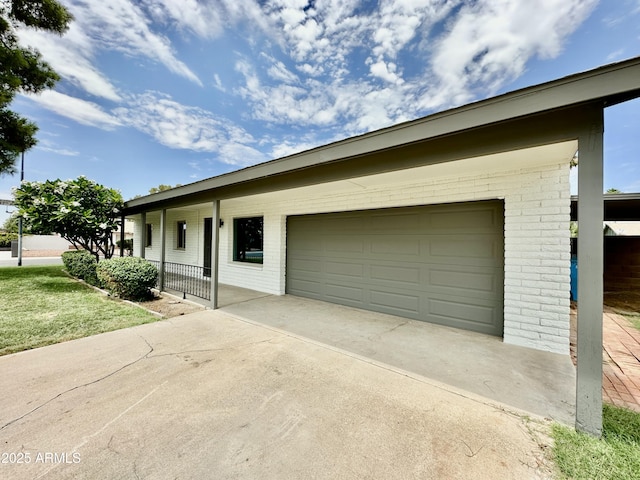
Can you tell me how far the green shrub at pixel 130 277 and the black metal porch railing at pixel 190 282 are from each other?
2.25ft

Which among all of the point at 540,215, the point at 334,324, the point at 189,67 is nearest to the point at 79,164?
the point at 189,67

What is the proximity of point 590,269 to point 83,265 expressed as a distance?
1176 centimetres

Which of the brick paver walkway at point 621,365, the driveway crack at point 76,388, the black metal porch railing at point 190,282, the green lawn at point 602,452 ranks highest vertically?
the black metal porch railing at point 190,282

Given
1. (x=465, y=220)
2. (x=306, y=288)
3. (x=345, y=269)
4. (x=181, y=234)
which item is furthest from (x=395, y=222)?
(x=181, y=234)

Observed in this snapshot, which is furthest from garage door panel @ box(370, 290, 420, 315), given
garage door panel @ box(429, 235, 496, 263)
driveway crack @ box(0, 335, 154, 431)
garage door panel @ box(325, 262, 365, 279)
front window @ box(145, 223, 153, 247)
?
front window @ box(145, 223, 153, 247)

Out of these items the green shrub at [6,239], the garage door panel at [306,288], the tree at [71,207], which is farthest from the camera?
the green shrub at [6,239]

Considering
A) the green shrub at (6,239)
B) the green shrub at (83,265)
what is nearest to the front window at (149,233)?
the green shrub at (83,265)

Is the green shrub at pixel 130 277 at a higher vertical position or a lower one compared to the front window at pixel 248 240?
lower

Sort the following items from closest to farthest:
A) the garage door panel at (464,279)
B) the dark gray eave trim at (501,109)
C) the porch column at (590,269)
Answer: the dark gray eave trim at (501,109), the porch column at (590,269), the garage door panel at (464,279)

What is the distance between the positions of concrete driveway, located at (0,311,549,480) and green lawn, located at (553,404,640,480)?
0.40 ft

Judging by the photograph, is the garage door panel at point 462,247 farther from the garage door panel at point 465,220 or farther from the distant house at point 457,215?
the garage door panel at point 465,220

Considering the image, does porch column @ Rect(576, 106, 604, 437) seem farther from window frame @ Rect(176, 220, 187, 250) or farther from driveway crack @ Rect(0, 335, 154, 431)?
window frame @ Rect(176, 220, 187, 250)

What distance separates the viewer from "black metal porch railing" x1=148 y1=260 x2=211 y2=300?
6885 mm

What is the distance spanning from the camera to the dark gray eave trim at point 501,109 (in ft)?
5.61
